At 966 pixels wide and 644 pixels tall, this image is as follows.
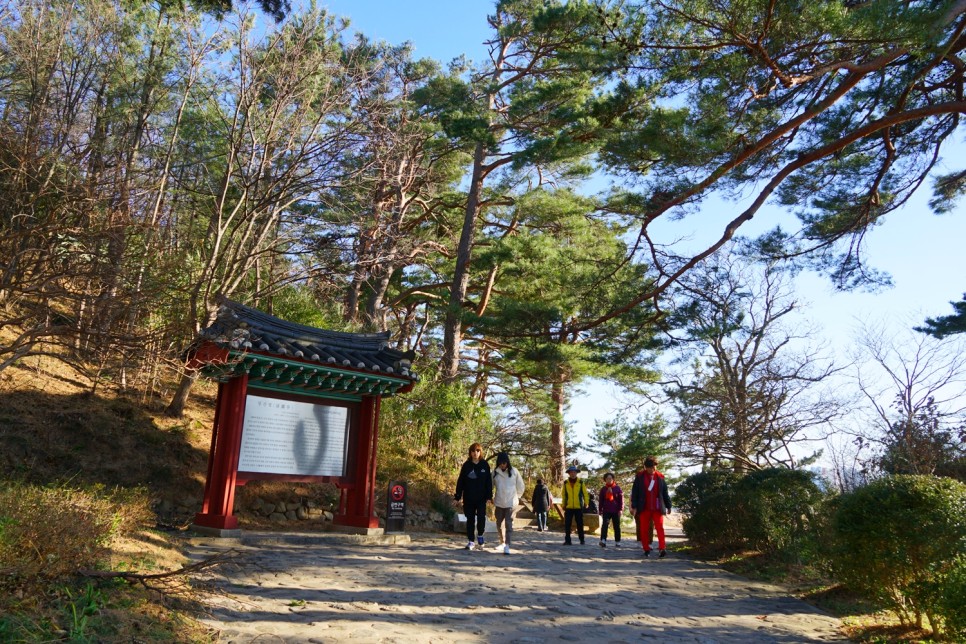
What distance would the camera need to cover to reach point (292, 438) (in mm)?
11289

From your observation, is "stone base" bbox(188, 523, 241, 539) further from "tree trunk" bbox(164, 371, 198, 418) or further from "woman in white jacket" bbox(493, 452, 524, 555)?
"tree trunk" bbox(164, 371, 198, 418)

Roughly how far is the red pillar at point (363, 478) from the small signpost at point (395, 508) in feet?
0.96

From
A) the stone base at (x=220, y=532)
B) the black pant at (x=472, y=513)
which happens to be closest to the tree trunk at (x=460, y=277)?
the black pant at (x=472, y=513)

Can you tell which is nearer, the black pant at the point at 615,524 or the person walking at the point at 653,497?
the person walking at the point at 653,497

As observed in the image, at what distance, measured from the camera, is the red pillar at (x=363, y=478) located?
39.1 feet

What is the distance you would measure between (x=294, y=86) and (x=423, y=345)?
14.6 metres

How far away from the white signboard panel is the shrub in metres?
6.92

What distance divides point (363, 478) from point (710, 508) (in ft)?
21.6

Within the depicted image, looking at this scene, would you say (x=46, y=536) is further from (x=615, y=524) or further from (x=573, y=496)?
(x=615, y=524)

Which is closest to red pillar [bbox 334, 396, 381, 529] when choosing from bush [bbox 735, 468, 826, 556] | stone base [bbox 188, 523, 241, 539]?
stone base [bbox 188, 523, 241, 539]

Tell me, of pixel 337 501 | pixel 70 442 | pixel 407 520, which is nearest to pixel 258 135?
pixel 70 442

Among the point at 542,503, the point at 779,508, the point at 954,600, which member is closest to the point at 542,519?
the point at 542,503

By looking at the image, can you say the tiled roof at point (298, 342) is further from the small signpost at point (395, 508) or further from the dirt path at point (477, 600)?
the dirt path at point (477, 600)

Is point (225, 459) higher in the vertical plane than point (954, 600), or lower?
higher
